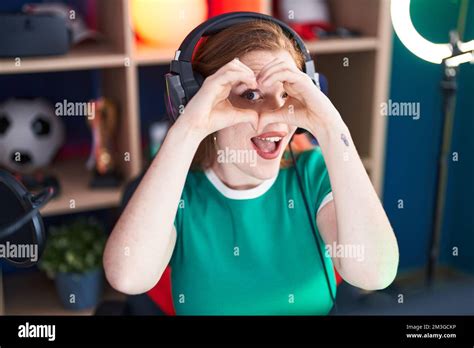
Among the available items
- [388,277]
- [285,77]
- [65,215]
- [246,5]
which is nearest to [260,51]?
[285,77]

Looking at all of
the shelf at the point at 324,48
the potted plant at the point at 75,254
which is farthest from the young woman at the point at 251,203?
the potted plant at the point at 75,254

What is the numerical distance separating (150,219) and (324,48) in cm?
46

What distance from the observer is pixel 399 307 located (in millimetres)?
735

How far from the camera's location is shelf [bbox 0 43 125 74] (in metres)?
1.14

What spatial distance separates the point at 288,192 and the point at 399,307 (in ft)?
0.62

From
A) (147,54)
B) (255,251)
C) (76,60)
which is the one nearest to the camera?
(255,251)

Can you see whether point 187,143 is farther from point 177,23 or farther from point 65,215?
point 65,215

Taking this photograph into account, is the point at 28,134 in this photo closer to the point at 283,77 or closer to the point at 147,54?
the point at 147,54

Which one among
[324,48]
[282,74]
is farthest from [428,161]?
[282,74]

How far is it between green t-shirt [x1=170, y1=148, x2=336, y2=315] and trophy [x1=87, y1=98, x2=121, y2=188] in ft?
2.07

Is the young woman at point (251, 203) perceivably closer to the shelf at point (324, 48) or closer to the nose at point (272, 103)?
the nose at point (272, 103)

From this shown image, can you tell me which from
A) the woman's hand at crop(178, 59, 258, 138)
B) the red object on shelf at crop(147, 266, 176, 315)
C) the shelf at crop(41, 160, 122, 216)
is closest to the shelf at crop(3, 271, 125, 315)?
the red object on shelf at crop(147, 266, 176, 315)

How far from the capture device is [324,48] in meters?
0.99
